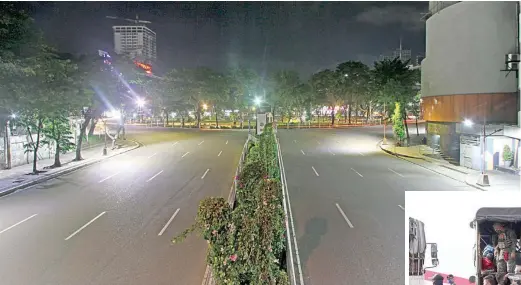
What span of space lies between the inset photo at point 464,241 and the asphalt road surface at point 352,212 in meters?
1.78

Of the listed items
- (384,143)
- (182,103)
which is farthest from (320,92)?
(384,143)

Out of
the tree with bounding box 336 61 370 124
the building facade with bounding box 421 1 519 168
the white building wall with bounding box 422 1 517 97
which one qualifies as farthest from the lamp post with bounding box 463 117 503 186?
the tree with bounding box 336 61 370 124

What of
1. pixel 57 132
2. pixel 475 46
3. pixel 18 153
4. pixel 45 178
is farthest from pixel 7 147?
pixel 475 46

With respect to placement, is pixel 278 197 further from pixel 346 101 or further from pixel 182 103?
pixel 346 101

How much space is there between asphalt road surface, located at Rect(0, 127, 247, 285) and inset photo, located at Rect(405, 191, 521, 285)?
413 cm

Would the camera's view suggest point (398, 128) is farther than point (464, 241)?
Yes

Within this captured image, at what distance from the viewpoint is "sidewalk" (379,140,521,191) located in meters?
18.3

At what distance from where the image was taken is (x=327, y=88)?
68.8m

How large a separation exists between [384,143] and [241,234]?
31278mm

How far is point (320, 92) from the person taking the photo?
226 feet

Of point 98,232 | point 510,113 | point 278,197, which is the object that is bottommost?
point 98,232

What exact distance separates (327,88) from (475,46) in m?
44.6

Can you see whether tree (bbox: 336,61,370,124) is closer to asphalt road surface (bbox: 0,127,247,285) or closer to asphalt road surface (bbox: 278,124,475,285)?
asphalt road surface (bbox: 278,124,475,285)

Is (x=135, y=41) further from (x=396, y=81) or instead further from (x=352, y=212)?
(x=352, y=212)
